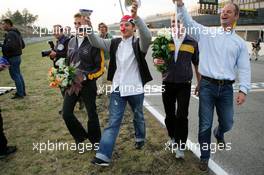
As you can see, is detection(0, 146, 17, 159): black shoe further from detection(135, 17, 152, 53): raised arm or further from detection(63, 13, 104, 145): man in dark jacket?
detection(135, 17, 152, 53): raised arm

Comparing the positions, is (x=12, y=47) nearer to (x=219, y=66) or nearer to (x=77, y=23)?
(x=77, y=23)

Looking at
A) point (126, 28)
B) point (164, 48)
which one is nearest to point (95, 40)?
point (126, 28)

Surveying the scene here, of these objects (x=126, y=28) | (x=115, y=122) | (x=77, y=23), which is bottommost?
(x=115, y=122)

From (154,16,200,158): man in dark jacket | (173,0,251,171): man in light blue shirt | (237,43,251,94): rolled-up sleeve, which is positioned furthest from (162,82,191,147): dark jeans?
(237,43,251,94): rolled-up sleeve

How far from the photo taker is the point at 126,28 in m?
4.51

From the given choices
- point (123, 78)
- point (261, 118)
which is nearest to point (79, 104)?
point (123, 78)

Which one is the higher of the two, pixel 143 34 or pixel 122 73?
pixel 143 34

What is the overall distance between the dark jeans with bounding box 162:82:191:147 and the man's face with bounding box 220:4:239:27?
1.06 meters

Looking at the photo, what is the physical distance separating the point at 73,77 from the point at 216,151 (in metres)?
2.64

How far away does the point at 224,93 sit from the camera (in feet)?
14.1

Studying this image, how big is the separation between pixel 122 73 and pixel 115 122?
2.41 ft

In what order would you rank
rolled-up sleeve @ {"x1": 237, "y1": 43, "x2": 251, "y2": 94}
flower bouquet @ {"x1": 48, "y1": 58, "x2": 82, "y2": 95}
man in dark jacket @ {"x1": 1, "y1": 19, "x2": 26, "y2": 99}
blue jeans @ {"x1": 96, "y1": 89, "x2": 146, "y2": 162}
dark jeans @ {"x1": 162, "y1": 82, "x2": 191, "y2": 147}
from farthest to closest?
1. man in dark jacket @ {"x1": 1, "y1": 19, "x2": 26, "y2": 99}
2. flower bouquet @ {"x1": 48, "y1": 58, "x2": 82, "y2": 95}
3. dark jeans @ {"x1": 162, "y1": 82, "x2": 191, "y2": 147}
4. blue jeans @ {"x1": 96, "y1": 89, "x2": 146, "y2": 162}
5. rolled-up sleeve @ {"x1": 237, "y1": 43, "x2": 251, "y2": 94}

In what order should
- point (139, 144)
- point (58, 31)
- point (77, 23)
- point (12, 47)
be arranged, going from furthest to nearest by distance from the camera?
→ point (12, 47) < point (58, 31) < point (139, 144) < point (77, 23)

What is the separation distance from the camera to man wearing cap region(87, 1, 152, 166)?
4488 mm
